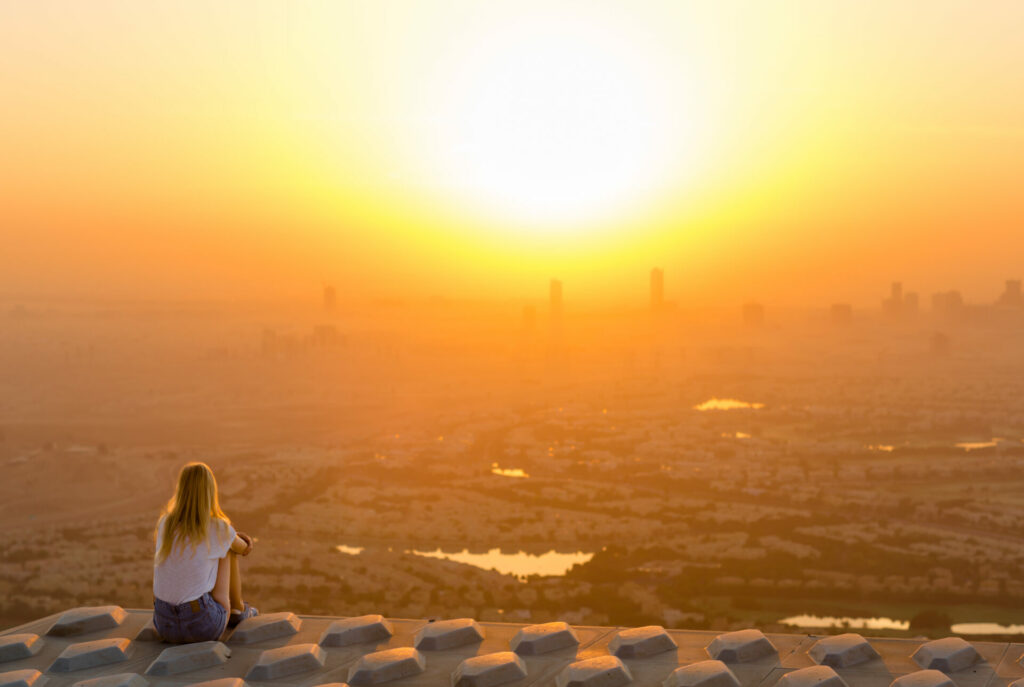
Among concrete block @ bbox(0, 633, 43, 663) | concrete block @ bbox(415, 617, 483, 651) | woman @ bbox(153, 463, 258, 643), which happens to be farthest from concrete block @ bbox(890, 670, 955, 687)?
concrete block @ bbox(0, 633, 43, 663)

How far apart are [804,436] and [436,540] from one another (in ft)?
232

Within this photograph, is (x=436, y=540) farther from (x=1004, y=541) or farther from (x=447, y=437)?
(x=447, y=437)

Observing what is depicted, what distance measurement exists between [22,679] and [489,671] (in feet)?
12.7

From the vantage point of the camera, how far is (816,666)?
7.66 meters

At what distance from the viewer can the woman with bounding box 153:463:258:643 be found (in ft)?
28.6

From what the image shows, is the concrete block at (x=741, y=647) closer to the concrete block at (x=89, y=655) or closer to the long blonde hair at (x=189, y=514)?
the long blonde hair at (x=189, y=514)

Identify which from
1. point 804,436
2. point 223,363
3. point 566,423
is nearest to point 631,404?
point 566,423

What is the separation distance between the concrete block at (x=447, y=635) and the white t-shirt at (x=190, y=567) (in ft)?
6.59

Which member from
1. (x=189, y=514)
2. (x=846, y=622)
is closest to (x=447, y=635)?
(x=189, y=514)

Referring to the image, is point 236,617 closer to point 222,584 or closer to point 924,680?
point 222,584

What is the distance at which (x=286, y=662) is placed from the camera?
815 centimetres

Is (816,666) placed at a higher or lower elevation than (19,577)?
higher

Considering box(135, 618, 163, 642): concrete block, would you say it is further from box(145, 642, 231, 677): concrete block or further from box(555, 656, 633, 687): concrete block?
box(555, 656, 633, 687): concrete block

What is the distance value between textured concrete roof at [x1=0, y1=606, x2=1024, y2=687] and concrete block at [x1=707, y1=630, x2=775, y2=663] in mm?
12
